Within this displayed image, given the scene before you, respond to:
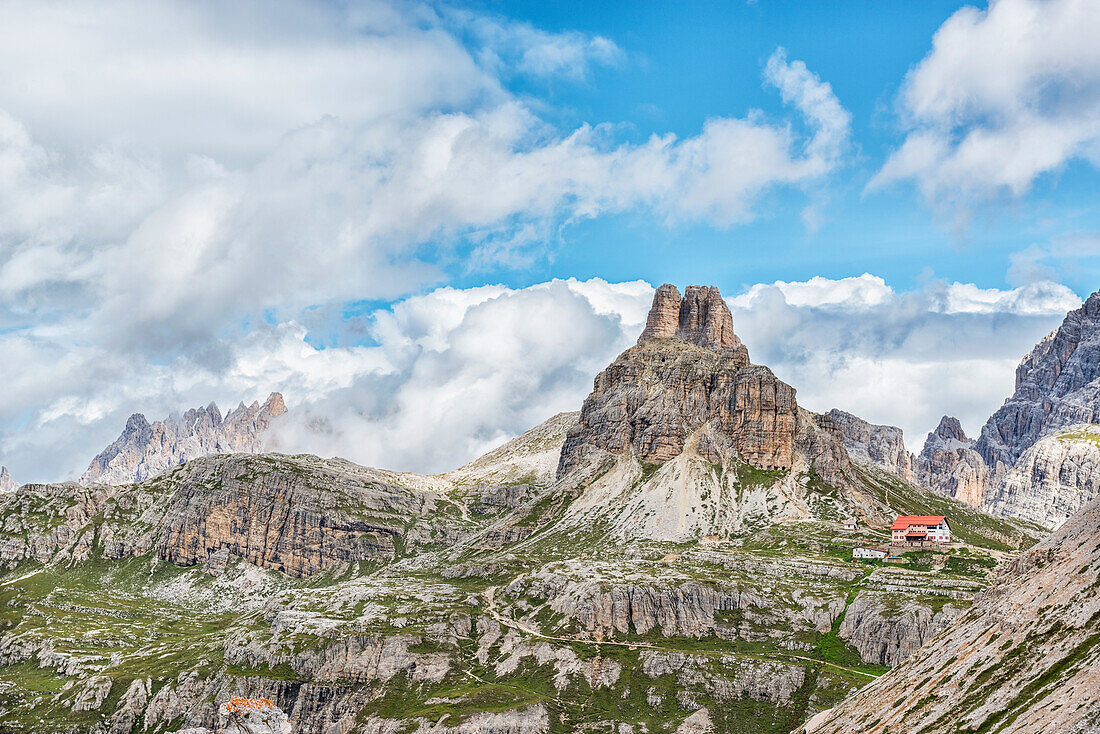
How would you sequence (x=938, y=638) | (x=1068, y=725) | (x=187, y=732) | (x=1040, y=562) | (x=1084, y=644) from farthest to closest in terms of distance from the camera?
(x=938, y=638), (x=1040, y=562), (x=1084, y=644), (x=1068, y=725), (x=187, y=732)

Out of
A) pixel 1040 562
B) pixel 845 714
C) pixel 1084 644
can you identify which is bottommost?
pixel 845 714

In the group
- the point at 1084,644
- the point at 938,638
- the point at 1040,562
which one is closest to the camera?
the point at 1084,644

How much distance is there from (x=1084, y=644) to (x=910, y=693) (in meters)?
36.8

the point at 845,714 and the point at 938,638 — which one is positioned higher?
the point at 938,638

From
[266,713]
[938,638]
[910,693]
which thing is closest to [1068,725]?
[910,693]

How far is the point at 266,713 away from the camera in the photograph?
102 m

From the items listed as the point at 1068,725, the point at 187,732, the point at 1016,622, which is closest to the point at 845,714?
the point at 1016,622

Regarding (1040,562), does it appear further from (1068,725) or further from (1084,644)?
(1068,725)

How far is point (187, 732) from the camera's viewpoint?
86.5 meters

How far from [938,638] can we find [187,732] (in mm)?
120678

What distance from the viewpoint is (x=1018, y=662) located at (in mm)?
122188

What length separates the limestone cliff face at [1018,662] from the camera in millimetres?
105188

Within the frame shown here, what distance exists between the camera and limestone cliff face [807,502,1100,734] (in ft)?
345

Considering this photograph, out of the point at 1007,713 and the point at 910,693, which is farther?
the point at 910,693
